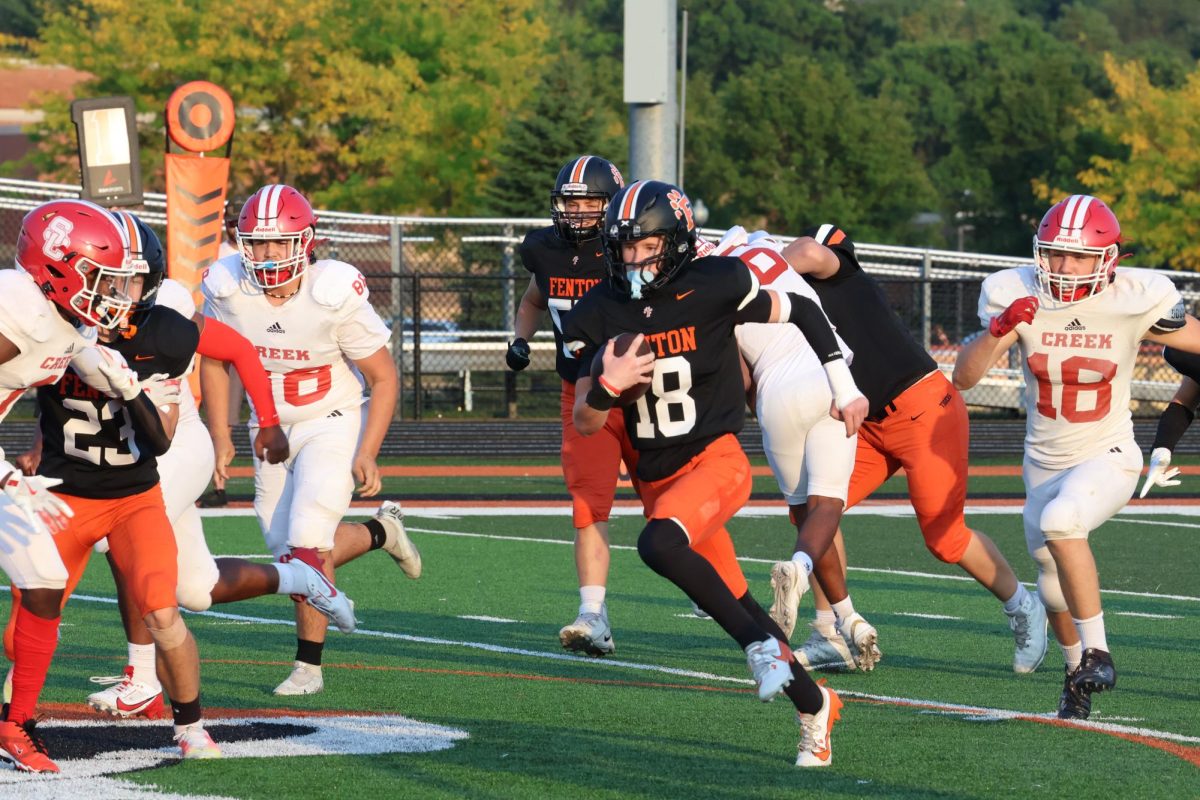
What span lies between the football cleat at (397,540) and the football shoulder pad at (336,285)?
1086mm

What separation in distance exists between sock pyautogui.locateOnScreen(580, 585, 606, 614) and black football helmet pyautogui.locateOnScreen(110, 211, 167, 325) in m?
2.59

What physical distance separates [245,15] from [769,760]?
29287mm

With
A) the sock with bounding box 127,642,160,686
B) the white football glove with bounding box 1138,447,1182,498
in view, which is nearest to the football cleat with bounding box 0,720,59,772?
the sock with bounding box 127,642,160,686

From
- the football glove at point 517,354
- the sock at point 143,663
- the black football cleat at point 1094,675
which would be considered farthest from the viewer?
the football glove at point 517,354

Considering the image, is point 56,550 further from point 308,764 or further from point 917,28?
point 917,28

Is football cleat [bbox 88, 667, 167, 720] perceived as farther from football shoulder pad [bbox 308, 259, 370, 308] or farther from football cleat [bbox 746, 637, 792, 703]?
football cleat [bbox 746, 637, 792, 703]

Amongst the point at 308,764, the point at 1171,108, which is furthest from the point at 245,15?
the point at 308,764

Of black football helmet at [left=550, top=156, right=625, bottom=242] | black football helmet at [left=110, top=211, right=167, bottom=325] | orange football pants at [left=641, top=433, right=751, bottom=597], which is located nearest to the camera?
black football helmet at [left=110, top=211, right=167, bottom=325]

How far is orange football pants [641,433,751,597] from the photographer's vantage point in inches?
220

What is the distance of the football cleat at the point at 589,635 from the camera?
23.4 feet

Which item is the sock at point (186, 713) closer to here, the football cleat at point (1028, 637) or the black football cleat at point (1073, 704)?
the black football cleat at point (1073, 704)

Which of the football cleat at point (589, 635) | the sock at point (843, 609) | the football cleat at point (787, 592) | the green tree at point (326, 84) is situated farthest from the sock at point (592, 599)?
the green tree at point (326, 84)

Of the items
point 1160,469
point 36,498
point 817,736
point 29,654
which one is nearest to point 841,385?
point 817,736

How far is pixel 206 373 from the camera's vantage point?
7.07 meters
